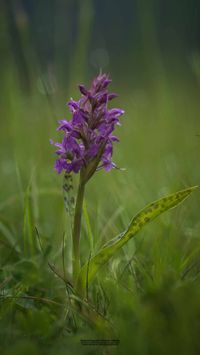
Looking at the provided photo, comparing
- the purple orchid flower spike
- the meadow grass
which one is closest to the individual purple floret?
the purple orchid flower spike

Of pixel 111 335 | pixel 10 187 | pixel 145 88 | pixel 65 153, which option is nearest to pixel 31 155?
pixel 10 187

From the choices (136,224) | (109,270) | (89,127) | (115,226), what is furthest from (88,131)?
(115,226)

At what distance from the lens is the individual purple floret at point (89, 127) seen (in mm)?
1692

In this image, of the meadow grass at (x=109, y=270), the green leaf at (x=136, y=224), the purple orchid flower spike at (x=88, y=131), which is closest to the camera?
the meadow grass at (x=109, y=270)

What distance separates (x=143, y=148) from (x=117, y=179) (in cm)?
161

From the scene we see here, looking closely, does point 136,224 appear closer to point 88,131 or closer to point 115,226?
point 88,131

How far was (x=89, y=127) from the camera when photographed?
5.61ft

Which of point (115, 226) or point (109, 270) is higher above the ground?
point (115, 226)

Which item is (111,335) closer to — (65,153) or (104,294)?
(104,294)

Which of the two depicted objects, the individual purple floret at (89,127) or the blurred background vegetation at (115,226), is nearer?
the blurred background vegetation at (115,226)

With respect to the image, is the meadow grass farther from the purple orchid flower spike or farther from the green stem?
the purple orchid flower spike

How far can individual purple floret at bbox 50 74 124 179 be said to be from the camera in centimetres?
169

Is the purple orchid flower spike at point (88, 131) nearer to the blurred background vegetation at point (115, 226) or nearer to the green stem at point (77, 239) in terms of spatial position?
the green stem at point (77, 239)

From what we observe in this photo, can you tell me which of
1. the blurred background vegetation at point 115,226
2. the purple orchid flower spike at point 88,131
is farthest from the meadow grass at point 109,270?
the purple orchid flower spike at point 88,131
